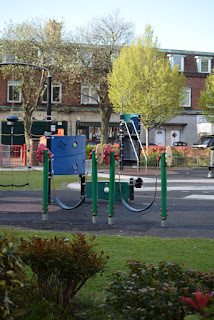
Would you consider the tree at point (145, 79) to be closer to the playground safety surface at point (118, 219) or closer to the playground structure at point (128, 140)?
the playground structure at point (128, 140)

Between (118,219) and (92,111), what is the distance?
41.0 meters

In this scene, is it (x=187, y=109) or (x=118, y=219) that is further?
(x=187, y=109)

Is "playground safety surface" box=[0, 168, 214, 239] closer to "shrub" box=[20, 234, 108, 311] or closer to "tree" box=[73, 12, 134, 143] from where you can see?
"shrub" box=[20, 234, 108, 311]

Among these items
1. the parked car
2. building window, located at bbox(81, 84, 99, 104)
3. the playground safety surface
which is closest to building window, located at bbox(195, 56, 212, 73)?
building window, located at bbox(81, 84, 99, 104)

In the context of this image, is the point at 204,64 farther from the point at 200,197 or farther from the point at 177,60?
the point at 200,197

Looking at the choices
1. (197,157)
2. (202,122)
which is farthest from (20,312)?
(202,122)

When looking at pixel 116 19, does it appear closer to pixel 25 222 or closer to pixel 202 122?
pixel 202 122

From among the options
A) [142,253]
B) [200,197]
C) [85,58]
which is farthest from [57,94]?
[142,253]

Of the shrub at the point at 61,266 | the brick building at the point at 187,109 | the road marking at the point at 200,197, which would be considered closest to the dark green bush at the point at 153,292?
the shrub at the point at 61,266

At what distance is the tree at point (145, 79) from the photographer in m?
40.0

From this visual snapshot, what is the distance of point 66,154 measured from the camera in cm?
1430

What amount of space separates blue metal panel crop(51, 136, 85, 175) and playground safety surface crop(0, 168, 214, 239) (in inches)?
40.3

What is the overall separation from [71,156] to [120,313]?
10.8 m

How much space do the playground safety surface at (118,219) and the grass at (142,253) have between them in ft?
2.50
